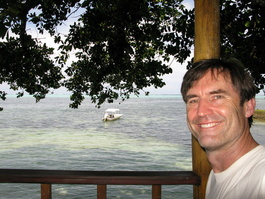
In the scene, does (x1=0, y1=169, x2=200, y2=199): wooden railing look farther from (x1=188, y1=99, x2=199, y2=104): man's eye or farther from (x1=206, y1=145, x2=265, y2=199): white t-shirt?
(x1=188, y1=99, x2=199, y2=104): man's eye

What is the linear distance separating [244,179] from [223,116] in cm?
36

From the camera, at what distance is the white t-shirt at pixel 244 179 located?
3.72ft

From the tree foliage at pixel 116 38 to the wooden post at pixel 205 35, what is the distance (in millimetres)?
941

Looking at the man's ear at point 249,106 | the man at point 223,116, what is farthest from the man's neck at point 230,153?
the man's ear at point 249,106

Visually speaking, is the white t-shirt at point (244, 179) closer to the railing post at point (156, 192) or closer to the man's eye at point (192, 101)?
the man's eye at point (192, 101)

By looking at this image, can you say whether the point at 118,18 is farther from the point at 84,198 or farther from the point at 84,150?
the point at 84,150

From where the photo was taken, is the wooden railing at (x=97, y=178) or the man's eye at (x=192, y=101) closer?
the man's eye at (x=192, y=101)

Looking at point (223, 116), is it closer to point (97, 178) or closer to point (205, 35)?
point (205, 35)

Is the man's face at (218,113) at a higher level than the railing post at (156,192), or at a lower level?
higher

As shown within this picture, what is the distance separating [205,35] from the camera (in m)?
2.18

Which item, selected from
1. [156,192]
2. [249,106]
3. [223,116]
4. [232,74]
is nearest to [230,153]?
[223,116]

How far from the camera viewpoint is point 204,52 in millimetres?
2168

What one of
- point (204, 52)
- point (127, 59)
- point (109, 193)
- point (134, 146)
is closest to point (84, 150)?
point (134, 146)

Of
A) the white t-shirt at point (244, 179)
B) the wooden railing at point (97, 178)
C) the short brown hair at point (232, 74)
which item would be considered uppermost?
the short brown hair at point (232, 74)
